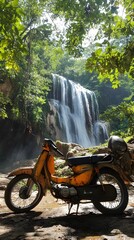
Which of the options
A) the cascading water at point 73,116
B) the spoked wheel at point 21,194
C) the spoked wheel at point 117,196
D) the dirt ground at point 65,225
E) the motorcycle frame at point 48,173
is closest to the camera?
the dirt ground at point 65,225

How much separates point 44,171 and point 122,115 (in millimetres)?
6146

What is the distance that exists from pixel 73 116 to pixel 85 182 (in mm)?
21713

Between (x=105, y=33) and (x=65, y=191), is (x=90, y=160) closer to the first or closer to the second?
(x=65, y=191)

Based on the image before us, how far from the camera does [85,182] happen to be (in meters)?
4.32

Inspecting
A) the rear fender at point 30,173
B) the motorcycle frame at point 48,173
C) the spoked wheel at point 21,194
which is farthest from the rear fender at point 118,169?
the spoked wheel at point 21,194

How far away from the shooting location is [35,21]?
17.1 m

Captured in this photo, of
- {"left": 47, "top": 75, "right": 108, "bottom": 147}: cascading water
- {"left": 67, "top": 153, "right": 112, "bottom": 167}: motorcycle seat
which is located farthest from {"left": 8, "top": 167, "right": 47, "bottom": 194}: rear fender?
{"left": 47, "top": 75, "right": 108, "bottom": 147}: cascading water

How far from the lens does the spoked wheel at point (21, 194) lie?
14.9 ft

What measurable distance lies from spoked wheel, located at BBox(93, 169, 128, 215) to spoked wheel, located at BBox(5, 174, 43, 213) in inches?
44.3

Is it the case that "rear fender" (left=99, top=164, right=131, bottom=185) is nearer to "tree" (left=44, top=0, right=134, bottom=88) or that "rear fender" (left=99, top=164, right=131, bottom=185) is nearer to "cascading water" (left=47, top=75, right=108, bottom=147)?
"tree" (left=44, top=0, right=134, bottom=88)

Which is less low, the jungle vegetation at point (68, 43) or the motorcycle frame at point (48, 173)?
the jungle vegetation at point (68, 43)

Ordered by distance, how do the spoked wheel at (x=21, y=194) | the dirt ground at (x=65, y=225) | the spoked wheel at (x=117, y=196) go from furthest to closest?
the spoked wheel at (x=21, y=194) → the spoked wheel at (x=117, y=196) → the dirt ground at (x=65, y=225)

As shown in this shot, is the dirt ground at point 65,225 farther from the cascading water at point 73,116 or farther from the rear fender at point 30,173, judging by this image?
the cascading water at point 73,116

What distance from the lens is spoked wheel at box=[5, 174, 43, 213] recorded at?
4.55 m
